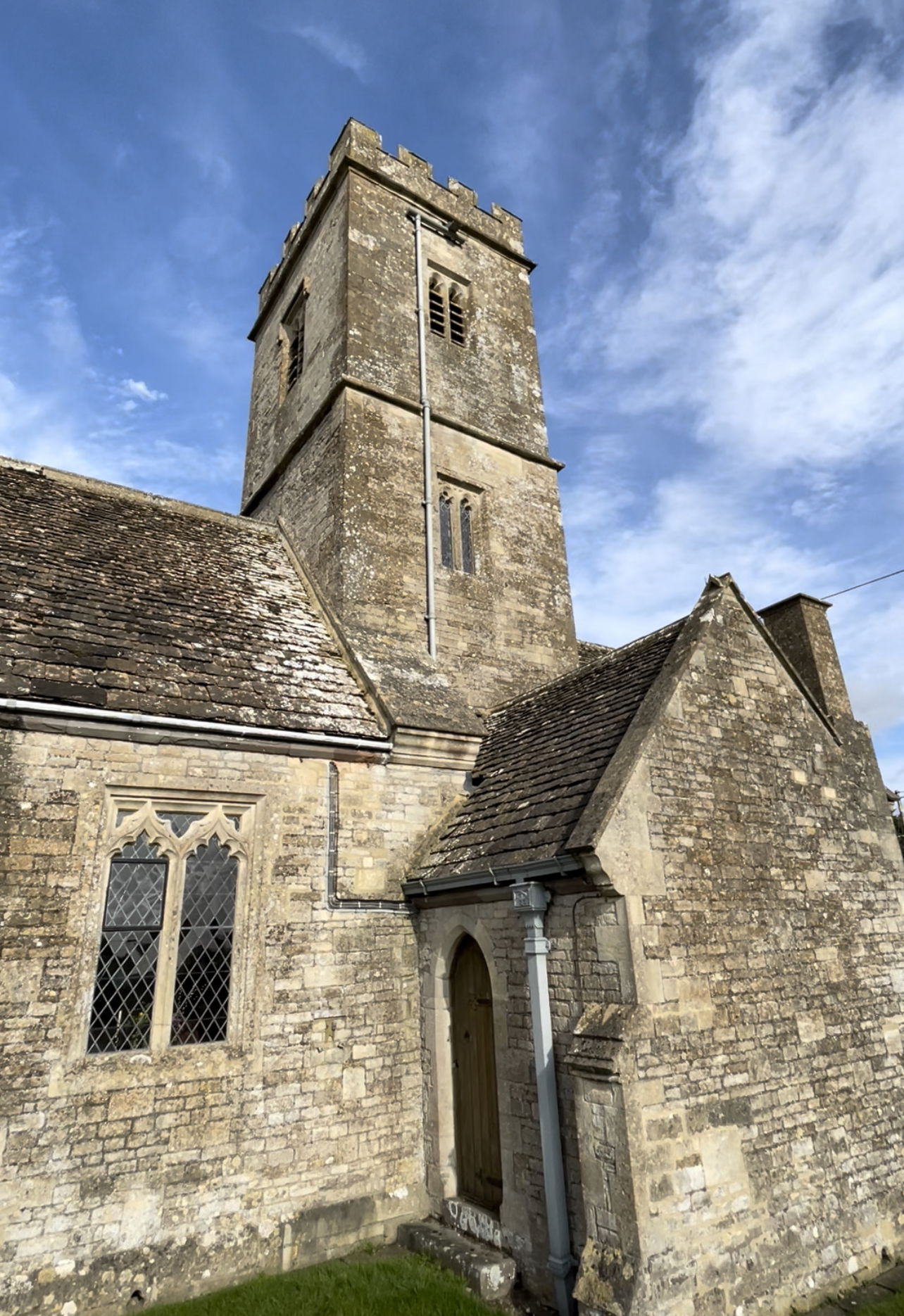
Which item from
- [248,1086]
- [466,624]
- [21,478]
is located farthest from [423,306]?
[248,1086]

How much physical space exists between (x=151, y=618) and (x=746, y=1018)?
23.9ft

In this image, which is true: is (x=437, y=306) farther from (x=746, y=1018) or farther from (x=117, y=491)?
(x=746, y=1018)

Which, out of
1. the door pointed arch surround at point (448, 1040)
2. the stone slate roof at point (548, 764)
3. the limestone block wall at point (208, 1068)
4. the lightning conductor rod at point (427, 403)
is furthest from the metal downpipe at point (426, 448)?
the door pointed arch surround at point (448, 1040)

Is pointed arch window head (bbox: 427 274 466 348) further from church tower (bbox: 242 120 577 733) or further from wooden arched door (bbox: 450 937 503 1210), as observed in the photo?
wooden arched door (bbox: 450 937 503 1210)

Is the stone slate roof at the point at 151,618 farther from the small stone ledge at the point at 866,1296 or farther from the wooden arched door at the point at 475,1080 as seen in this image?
the small stone ledge at the point at 866,1296

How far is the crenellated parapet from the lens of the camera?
14328mm

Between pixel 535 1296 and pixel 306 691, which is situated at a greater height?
pixel 306 691

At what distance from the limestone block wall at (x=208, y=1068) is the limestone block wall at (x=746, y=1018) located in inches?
111

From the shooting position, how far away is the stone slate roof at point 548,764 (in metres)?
6.92

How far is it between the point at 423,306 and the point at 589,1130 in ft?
43.1

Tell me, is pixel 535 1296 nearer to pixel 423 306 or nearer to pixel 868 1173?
pixel 868 1173

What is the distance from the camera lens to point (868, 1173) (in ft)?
22.4

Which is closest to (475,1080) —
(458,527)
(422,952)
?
(422,952)

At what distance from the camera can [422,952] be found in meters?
8.23
